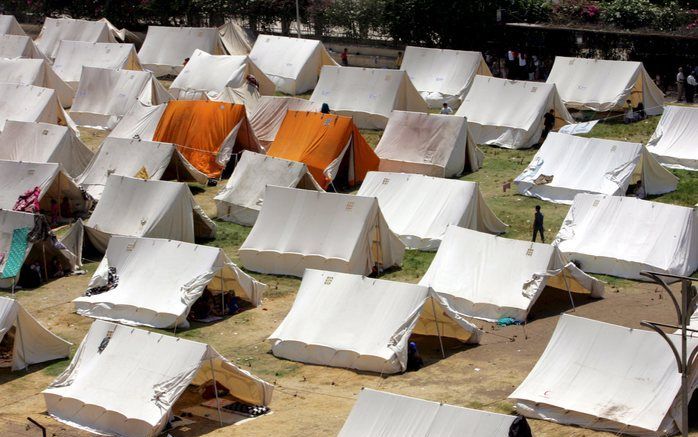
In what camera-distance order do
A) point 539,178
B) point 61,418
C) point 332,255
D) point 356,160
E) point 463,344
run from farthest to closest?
point 356,160 < point 539,178 < point 332,255 < point 463,344 < point 61,418

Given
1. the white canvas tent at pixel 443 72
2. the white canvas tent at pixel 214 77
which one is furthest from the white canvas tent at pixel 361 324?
the white canvas tent at pixel 214 77

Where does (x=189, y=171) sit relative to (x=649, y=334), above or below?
below

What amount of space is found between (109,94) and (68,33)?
1085cm

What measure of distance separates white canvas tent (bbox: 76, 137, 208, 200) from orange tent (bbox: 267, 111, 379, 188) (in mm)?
2620

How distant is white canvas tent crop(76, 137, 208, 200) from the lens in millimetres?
39625

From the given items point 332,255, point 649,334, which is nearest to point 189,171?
point 332,255

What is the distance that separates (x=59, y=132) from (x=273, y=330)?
15.0m

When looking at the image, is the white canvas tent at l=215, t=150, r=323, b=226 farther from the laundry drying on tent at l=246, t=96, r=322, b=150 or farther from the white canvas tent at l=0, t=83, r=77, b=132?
the white canvas tent at l=0, t=83, r=77, b=132

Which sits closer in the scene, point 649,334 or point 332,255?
point 649,334

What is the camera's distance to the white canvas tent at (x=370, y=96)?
4472cm

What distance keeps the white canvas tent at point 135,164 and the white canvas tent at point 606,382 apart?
17.2 m

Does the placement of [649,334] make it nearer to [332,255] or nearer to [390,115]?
[332,255]

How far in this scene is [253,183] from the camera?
37562mm

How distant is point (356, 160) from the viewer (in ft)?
130
